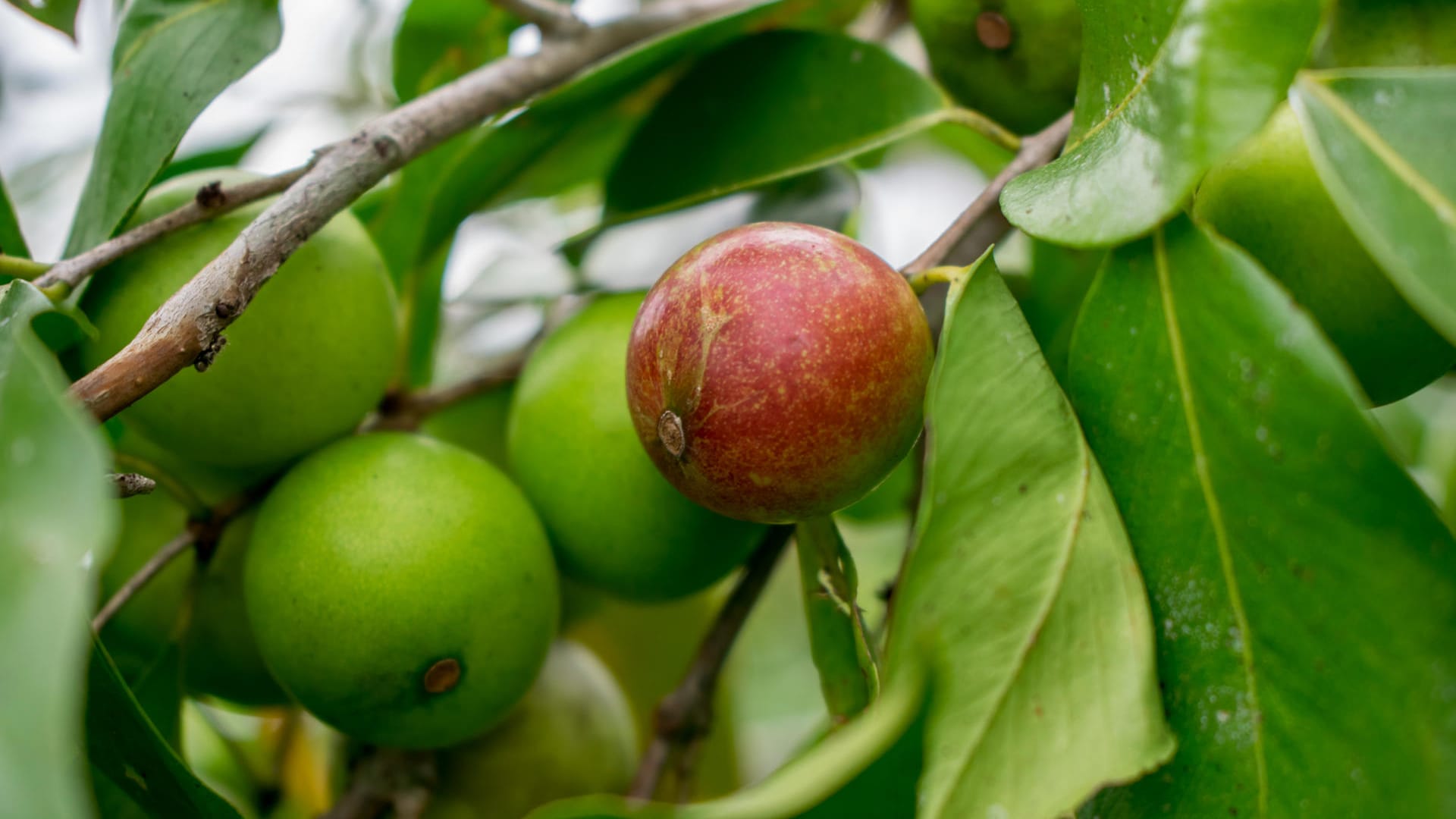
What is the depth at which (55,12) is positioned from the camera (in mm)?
1083

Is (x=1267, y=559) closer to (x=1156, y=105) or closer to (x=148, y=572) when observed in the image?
(x=1156, y=105)

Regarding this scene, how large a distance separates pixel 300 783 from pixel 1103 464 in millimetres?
1200

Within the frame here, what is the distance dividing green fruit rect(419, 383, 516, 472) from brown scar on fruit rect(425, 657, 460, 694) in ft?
1.02

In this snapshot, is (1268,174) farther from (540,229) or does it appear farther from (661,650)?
(540,229)

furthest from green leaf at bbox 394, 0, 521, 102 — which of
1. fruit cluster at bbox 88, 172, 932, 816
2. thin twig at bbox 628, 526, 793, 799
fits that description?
thin twig at bbox 628, 526, 793, 799

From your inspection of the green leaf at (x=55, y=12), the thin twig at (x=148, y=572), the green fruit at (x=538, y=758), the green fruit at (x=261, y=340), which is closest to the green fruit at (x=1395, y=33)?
the green fruit at (x=261, y=340)

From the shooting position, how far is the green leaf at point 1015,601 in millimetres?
580

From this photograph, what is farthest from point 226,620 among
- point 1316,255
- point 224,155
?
point 1316,255

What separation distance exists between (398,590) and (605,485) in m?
0.20

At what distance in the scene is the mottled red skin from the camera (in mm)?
682

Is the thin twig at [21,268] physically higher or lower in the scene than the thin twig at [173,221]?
lower

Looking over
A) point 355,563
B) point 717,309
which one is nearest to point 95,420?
point 355,563

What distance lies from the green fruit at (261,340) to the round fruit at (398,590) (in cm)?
5

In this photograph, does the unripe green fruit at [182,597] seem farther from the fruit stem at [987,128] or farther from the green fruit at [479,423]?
the fruit stem at [987,128]
